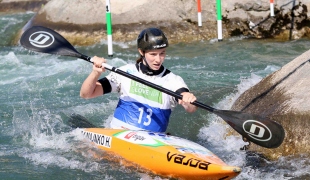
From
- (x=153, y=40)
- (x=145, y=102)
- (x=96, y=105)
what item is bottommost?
(x=96, y=105)

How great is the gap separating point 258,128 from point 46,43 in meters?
2.11

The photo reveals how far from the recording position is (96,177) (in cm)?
452

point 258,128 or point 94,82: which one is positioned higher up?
point 94,82

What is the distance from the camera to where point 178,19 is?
36.7ft

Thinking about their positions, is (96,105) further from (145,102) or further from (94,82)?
(94,82)

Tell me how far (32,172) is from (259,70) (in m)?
4.74

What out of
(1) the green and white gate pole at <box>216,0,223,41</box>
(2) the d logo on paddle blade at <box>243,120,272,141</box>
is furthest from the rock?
(2) the d logo on paddle blade at <box>243,120,272,141</box>

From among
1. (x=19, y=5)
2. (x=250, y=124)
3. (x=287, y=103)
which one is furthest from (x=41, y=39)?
(x=19, y=5)

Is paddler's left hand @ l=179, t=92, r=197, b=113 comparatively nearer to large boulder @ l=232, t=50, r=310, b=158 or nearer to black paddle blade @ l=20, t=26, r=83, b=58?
large boulder @ l=232, t=50, r=310, b=158

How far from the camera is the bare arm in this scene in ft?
14.8

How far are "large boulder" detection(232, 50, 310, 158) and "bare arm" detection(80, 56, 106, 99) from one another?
1.41 meters

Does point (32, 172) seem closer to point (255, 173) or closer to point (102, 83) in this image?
point (102, 83)

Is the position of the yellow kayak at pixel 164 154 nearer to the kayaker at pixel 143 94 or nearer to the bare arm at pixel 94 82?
the kayaker at pixel 143 94

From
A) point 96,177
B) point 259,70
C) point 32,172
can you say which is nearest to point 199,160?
point 96,177
